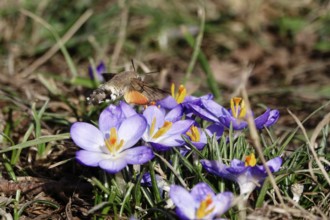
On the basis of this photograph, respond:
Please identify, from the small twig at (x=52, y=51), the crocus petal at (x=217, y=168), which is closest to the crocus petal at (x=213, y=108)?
the crocus petal at (x=217, y=168)

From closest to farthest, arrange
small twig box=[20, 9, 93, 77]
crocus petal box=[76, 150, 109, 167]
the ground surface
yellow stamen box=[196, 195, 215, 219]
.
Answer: yellow stamen box=[196, 195, 215, 219]
crocus petal box=[76, 150, 109, 167]
the ground surface
small twig box=[20, 9, 93, 77]

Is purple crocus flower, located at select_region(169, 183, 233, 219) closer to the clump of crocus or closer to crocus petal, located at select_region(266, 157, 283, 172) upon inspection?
crocus petal, located at select_region(266, 157, 283, 172)

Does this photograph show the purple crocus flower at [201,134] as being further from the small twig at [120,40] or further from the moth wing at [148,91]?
the small twig at [120,40]

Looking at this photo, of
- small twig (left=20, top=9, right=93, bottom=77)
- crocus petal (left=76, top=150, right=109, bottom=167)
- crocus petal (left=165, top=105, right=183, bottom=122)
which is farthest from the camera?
small twig (left=20, top=9, right=93, bottom=77)

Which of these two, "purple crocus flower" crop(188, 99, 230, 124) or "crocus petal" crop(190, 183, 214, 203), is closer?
"crocus petal" crop(190, 183, 214, 203)

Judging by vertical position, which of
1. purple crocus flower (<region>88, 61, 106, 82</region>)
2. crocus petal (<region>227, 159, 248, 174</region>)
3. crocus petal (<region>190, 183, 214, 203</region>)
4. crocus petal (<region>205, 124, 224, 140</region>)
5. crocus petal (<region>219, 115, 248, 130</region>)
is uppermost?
crocus petal (<region>219, 115, 248, 130</region>)

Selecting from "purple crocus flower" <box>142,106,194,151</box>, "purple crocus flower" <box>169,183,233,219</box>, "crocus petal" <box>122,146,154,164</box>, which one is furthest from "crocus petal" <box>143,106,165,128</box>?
"purple crocus flower" <box>169,183,233,219</box>
